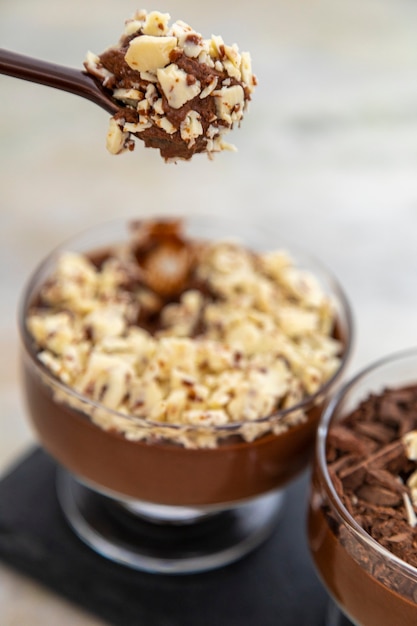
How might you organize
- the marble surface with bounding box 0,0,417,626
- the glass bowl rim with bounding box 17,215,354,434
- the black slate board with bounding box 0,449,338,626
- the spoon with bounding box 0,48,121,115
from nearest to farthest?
the spoon with bounding box 0,48,121,115 < the glass bowl rim with bounding box 17,215,354,434 < the black slate board with bounding box 0,449,338,626 < the marble surface with bounding box 0,0,417,626

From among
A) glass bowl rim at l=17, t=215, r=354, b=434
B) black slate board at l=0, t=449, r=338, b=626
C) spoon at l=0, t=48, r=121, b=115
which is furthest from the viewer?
black slate board at l=0, t=449, r=338, b=626

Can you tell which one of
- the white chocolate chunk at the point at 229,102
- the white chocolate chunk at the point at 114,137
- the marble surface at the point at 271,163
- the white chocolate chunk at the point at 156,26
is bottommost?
the marble surface at the point at 271,163

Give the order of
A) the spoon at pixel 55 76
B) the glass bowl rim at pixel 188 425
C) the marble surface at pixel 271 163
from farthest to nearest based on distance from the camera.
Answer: the marble surface at pixel 271 163 < the glass bowl rim at pixel 188 425 < the spoon at pixel 55 76

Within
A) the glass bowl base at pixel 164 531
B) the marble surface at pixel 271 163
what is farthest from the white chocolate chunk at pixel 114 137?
the marble surface at pixel 271 163

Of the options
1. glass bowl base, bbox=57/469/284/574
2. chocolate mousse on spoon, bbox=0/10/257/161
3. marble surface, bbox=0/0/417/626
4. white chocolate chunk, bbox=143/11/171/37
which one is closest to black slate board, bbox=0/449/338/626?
glass bowl base, bbox=57/469/284/574

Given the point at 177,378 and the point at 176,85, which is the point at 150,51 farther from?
the point at 177,378

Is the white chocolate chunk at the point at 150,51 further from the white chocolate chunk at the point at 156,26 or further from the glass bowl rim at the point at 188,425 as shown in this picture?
the glass bowl rim at the point at 188,425

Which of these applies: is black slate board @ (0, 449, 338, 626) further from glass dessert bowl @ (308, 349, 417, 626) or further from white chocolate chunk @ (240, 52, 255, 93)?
white chocolate chunk @ (240, 52, 255, 93)
